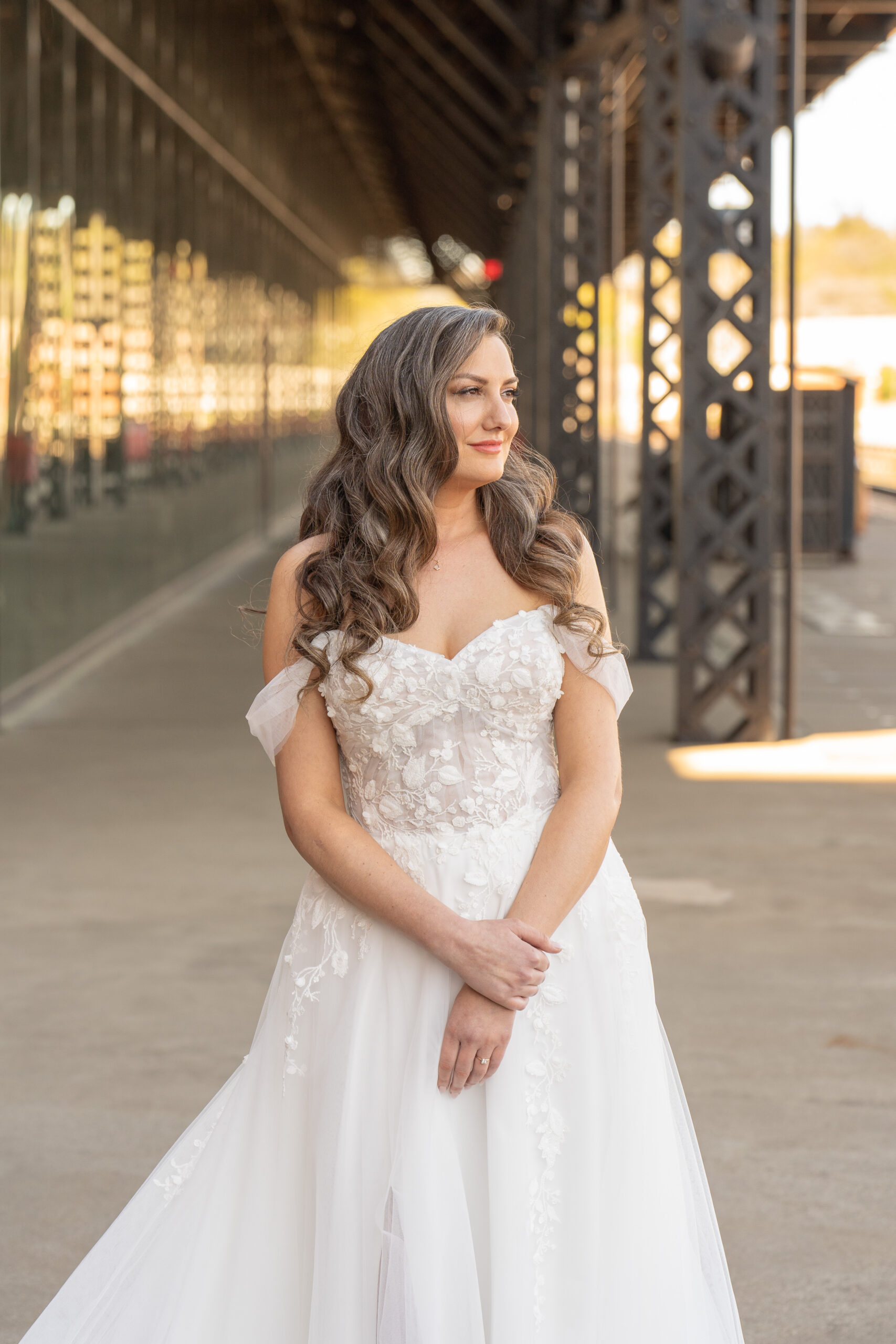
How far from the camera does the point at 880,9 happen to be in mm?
16516

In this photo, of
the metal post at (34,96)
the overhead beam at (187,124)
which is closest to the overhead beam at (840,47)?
the overhead beam at (187,124)

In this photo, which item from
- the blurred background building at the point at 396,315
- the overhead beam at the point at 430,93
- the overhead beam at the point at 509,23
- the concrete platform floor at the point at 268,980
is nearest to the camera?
the concrete platform floor at the point at 268,980

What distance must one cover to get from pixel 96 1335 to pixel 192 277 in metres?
15.1

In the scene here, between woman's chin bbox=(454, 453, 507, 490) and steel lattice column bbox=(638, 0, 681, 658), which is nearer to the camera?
woman's chin bbox=(454, 453, 507, 490)

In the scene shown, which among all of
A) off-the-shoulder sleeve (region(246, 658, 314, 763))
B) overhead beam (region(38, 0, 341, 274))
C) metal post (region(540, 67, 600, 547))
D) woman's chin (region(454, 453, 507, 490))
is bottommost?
off-the-shoulder sleeve (region(246, 658, 314, 763))

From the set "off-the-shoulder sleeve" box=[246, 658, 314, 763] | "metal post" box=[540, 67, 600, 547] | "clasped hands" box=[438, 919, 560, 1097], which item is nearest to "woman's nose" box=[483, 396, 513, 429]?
"off-the-shoulder sleeve" box=[246, 658, 314, 763]

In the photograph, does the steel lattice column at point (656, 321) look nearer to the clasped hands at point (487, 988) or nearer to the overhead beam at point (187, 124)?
the overhead beam at point (187, 124)

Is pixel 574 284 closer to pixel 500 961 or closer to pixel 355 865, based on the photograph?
pixel 355 865

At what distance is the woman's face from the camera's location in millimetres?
2400

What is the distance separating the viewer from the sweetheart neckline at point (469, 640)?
2438 mm

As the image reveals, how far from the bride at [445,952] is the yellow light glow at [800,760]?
575cm

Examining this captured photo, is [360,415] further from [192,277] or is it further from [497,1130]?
[192,277]

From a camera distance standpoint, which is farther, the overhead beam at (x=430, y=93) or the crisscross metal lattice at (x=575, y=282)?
the overhead beam at (x=430, y=93)

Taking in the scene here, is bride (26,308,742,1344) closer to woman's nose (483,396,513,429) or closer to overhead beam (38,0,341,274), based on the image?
woman's nose (483,396,513,429)
